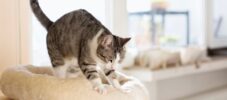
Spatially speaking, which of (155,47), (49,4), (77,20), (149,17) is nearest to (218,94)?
(155,47)

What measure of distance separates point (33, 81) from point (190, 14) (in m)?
1.78

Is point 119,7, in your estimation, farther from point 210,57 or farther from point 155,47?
point 210,57

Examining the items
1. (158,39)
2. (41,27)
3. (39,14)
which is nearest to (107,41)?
(39,14)

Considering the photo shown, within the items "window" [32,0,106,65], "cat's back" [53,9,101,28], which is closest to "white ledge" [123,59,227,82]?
"window" [32,0,106,65]

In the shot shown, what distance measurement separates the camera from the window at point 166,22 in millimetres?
2158

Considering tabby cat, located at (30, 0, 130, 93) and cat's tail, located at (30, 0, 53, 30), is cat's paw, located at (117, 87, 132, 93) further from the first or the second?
cat's tail, located at (30, 0, 53, 30)

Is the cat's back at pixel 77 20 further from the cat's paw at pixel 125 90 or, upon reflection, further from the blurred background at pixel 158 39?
the blurred background at pixel 158 39

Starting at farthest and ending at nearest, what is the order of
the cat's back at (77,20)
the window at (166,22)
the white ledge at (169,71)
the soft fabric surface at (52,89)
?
the window at (166,22) < the white ledge at (169,71) < the cat's back at (77,20) < the soft fabric surface at (52,89)

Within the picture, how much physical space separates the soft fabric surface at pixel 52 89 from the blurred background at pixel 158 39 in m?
0.36

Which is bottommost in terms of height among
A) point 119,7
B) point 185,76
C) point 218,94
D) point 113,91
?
point 218,94

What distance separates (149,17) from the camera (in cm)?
223

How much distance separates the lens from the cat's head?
0.94 m

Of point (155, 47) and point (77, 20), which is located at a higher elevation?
point (77, 20)

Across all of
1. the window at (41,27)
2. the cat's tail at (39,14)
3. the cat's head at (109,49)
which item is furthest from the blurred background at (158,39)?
the cat's head at (109,49)
